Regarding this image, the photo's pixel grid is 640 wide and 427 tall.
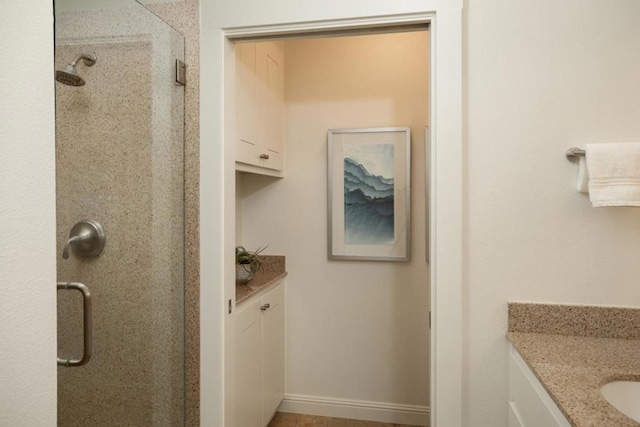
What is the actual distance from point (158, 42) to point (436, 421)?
1746 mm

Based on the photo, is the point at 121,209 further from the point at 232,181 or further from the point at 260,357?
the point at 260,357

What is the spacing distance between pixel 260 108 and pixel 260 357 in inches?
55.1

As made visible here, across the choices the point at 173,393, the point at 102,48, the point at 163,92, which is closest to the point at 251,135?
the point at 163,92

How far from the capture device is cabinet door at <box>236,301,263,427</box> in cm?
179

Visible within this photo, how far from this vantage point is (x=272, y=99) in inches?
93.7

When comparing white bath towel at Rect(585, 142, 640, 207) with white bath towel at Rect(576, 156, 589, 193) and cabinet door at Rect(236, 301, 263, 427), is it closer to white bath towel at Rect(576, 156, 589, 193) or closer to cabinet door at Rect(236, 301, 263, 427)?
white bath towel at Rect(576, 156, 589, 193)

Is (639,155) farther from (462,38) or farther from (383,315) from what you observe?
(383,315)

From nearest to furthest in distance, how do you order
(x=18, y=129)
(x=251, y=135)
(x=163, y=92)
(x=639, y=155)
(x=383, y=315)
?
(x=18, y=129) < (x=639, y=155) < (x=163, y=92) < (x=251, y=135) < (x=383, y=315)

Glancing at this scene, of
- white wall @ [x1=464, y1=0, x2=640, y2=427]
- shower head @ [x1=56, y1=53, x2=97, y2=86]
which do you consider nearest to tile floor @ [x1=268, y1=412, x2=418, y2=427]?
white wall @ [x1=464, y1=0, x2=640, y2=427]

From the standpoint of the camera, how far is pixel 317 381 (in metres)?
2.62

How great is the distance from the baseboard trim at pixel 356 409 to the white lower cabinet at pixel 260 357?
5.2 inches

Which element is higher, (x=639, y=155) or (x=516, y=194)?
(x=639, y=155)

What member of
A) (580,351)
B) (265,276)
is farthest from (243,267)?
(580,351)

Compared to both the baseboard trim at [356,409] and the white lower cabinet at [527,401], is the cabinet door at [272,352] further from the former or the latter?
the white lower cabinet at [527,401]
